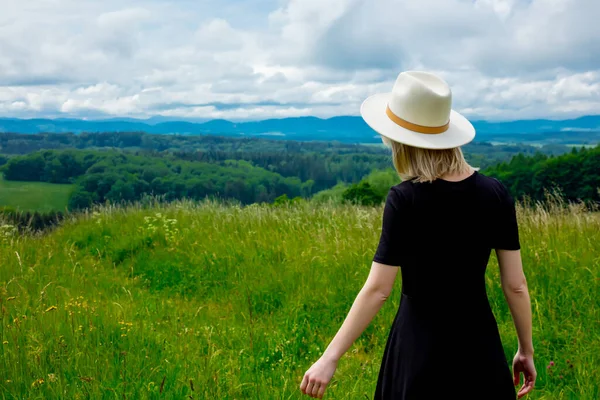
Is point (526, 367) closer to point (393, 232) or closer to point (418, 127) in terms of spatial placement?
point (393, 232)

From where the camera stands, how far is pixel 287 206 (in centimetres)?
1062

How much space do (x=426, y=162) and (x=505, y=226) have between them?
0.38 m

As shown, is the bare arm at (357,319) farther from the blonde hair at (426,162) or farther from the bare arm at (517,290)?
the bare arm at (517,290)

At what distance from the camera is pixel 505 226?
2057 mm

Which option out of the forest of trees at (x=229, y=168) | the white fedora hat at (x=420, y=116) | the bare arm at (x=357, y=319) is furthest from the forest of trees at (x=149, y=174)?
the bare arm at (x=357, y=319)

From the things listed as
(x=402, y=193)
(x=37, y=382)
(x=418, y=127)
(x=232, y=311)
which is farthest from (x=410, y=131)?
(x=232, y=311)

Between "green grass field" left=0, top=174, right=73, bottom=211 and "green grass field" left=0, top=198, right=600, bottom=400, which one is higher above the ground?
"green grass field" left=0, top=198, right=600, bottom=400

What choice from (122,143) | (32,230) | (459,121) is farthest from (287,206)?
(122,143)

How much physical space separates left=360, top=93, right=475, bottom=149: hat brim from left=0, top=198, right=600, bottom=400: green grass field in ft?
2.68

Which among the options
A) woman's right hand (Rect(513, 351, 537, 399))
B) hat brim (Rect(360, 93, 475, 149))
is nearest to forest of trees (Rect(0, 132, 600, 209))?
woman's right hand (Rect(513, 351, 537, 399))

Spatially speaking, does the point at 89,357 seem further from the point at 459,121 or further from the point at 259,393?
the point at 459,121

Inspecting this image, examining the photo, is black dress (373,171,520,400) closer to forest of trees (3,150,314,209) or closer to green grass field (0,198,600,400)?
green grass field (0,198,600,400)

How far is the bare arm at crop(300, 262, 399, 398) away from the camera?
1.96 meters

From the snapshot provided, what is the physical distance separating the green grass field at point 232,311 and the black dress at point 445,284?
8cm
